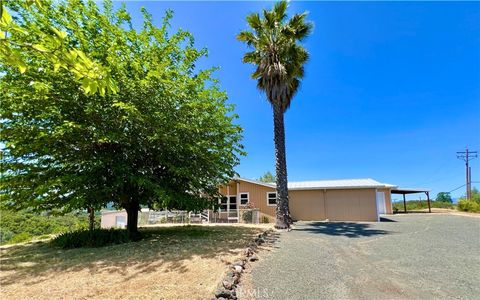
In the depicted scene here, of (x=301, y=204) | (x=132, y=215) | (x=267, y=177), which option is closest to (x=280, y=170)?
(x=132, y=215)

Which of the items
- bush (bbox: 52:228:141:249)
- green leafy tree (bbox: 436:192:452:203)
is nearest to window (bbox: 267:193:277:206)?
A: bush (bbox: 52:228:141:249)

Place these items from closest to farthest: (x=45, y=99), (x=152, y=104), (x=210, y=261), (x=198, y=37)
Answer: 1. (x=210, y=261)
2. (x=45, y=99)
3. (x=152, y=104)
4. (x=198, y=37)

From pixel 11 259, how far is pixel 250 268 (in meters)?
7.12

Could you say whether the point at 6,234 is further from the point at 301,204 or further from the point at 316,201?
the point at 316,201

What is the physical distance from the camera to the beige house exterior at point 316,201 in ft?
61.0

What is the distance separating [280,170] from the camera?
1352 centimetres

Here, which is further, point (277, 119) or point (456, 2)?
point (277, 119)

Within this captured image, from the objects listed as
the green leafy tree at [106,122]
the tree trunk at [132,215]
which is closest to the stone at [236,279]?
the green leafy tree at [106,122]

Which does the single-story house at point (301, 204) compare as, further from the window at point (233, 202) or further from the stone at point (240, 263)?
the stone at point (240, 263)

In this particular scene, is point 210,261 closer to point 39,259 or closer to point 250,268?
point 250,268

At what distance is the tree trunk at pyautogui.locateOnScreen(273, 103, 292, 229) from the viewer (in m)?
13.2

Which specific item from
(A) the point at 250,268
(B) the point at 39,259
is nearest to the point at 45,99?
(B) the point at 39,259

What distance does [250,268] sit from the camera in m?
5.88

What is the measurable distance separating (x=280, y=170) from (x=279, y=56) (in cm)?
633
